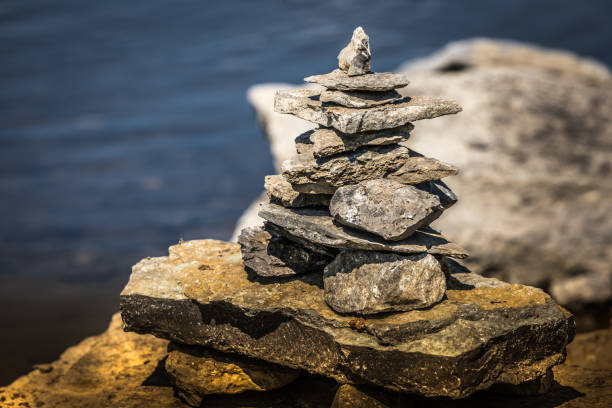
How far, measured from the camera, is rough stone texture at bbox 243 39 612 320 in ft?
42.1

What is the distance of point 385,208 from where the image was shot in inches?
236

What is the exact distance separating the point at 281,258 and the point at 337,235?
42.7 inches

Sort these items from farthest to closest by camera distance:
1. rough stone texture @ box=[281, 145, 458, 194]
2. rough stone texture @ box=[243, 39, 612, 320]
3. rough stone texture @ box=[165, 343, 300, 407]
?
rough stone texture @ box=[243, 39, 612, 320]
rough stone texture @ box=[165, 343, 300, 407]
rough stone texture @ box=[281, 145, 458, 194]

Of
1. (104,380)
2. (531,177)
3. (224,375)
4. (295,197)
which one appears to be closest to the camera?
(295,197)

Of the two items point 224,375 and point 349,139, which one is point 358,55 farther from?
point 224,375

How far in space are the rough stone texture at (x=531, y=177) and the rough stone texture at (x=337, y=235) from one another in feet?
21.8

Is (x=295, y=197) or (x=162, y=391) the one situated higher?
(x=295, y=197)

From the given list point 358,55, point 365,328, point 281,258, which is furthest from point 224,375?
point 358,55

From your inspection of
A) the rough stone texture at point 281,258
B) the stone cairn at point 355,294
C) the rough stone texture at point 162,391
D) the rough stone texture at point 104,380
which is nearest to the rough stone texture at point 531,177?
the rough stone texture at point 162,391

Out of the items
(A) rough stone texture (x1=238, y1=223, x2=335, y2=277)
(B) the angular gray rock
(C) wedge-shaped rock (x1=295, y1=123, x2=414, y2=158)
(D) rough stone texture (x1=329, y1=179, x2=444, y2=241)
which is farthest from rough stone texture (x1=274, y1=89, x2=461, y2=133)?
(A) rough stone texture (x1=238, y1=223, x2=335, y2=277)

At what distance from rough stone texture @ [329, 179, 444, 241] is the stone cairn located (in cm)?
1

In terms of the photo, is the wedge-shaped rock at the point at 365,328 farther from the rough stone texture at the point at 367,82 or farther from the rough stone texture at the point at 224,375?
the rough stone texture at the point at 367,82

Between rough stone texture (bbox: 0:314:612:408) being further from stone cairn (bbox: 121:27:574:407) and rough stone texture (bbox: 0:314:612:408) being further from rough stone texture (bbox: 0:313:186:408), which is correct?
stone cairn (bbox: 121:27:574:407)

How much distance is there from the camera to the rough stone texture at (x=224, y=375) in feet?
22.9
